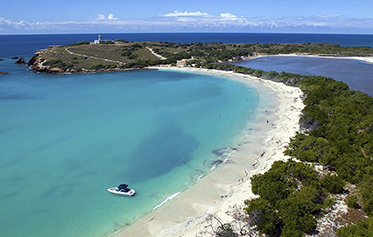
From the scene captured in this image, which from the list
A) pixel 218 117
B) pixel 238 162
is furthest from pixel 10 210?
pixel 218 117

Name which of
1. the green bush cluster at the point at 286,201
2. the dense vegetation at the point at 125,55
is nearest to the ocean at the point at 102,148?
the green bush cluster at the point at 286,201

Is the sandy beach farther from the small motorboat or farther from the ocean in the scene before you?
the small motorboat

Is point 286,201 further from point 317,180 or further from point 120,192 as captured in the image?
point 120,192

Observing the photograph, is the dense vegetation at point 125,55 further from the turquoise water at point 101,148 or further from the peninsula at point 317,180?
the peninsula at point 317,180

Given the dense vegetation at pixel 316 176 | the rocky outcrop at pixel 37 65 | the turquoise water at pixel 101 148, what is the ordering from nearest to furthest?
the dense vegetation at pixel 316 176, the turquoise water at pixel 101 148, the rocky outcrop at pixel 37 65

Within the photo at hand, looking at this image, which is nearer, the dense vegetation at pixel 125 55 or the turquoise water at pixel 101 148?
the turquoise water at pixel 101 148

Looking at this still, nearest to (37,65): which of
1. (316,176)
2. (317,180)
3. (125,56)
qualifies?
(125,56)

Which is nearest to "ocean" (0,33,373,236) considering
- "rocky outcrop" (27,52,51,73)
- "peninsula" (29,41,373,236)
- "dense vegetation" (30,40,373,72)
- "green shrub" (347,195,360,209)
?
"peninsula" (29,41,373,236)

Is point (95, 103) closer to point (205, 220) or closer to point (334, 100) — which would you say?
point (205, 220)

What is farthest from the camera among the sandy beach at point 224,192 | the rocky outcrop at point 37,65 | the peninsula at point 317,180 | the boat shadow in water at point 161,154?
the rocky outcrop at point 37,65
